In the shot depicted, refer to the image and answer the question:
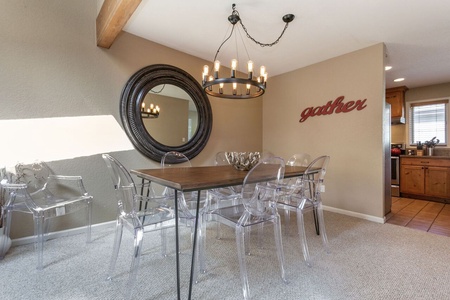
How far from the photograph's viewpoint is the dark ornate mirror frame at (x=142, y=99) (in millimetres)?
2898

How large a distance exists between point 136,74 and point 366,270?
3.39 meters

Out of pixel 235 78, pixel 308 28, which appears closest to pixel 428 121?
pixel 308 28

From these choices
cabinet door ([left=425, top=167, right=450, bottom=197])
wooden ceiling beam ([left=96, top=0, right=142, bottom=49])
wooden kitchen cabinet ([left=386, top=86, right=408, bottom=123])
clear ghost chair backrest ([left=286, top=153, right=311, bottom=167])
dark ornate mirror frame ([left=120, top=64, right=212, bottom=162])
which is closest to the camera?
wooden ceiling beam ([left=96, top=0, right=142, bottom=49])

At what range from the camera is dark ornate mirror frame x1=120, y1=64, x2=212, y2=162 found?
290 centimetres

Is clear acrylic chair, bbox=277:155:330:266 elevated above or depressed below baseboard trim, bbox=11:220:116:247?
above

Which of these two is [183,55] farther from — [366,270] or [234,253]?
[366,270]

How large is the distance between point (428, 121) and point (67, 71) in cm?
695

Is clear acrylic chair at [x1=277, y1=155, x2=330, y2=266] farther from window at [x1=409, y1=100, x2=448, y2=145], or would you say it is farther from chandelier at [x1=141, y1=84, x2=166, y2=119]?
window at [x1=409, y1=100, x2=448, y2=145]

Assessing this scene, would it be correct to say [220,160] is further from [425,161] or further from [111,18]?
[425,161]

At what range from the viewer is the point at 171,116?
3.35 meters

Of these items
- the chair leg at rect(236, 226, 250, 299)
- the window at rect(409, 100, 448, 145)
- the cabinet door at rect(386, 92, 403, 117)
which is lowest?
the chair leg at rect(236, 226, 250, 299)

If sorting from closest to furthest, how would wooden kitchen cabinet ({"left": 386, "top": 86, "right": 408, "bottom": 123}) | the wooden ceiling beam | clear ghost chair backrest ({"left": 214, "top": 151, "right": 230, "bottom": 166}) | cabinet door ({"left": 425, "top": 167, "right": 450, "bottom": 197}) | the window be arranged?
the wooden ceiling beam < clear ghost chair backrest ({"left": 214, "top": 151, "right": 230, "bottom": 166}) < cabinet door ({"left": 425, "top": 167, "right": 450, "bottom": 197}) < the window < wooden kitchen cabinet ({"left": 386, "top": 86, "right": 408, "bottom": 123})

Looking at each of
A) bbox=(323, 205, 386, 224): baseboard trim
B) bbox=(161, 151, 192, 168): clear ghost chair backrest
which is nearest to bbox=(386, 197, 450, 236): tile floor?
bbox=(323, 205, 386, 224): baseboard trim

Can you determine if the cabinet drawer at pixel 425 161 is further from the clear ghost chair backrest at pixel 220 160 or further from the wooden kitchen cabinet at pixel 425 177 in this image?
the clear ghost chair backrest at pixel 220 160
